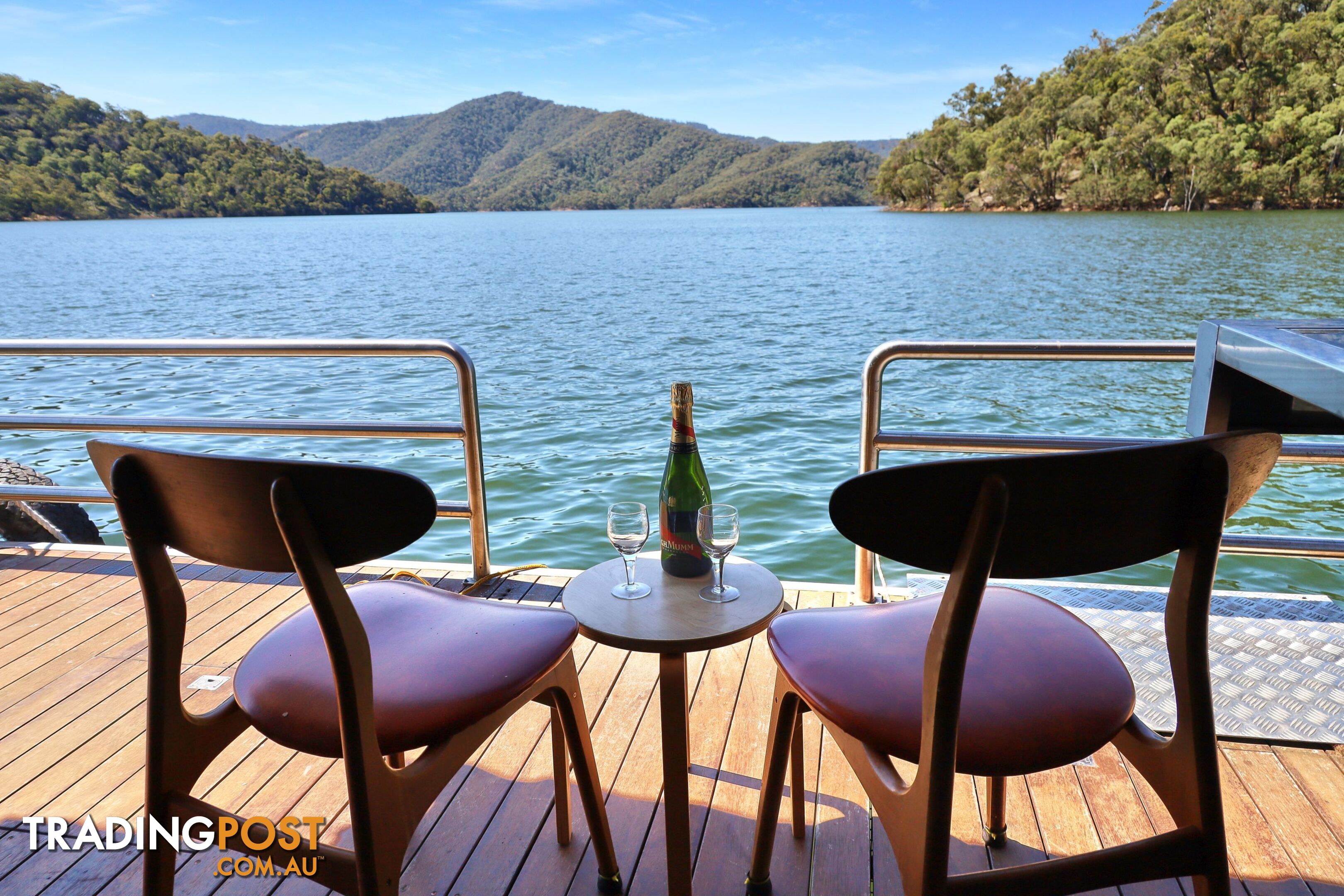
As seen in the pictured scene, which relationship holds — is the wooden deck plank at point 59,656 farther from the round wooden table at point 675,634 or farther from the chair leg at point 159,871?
the round wooden table at point 675,634

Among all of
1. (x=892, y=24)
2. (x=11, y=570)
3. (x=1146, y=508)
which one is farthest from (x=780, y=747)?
(x=892, y=24)

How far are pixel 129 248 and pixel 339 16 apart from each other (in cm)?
1661

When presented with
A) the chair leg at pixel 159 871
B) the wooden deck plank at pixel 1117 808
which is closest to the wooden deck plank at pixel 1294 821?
the wooden deck plank at pixel 1117 808

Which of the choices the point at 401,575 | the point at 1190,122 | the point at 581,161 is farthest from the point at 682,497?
the point at 581,161

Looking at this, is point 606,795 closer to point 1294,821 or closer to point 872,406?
point 872,406

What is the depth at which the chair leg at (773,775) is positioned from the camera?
1.32m

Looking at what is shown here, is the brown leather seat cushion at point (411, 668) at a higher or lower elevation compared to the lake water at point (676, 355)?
higher

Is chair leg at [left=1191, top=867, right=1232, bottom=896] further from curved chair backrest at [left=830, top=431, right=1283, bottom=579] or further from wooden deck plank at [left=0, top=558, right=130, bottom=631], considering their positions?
wooden deck plank at [left=0, top=558, right=130, bottom=631]

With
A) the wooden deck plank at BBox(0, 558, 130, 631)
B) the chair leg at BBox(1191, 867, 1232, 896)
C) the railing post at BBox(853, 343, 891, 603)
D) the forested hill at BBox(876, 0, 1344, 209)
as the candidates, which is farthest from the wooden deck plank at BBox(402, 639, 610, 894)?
the forested hill at BBox(876, 0, 1344, 209)

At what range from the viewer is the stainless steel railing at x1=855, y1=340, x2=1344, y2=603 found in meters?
1.98

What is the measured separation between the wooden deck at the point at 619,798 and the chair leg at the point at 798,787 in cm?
3

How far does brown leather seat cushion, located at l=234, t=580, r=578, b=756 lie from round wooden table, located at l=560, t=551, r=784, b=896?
0.26 ft

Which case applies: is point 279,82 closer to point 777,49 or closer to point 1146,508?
point 777,49

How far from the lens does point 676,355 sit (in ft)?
38.6
